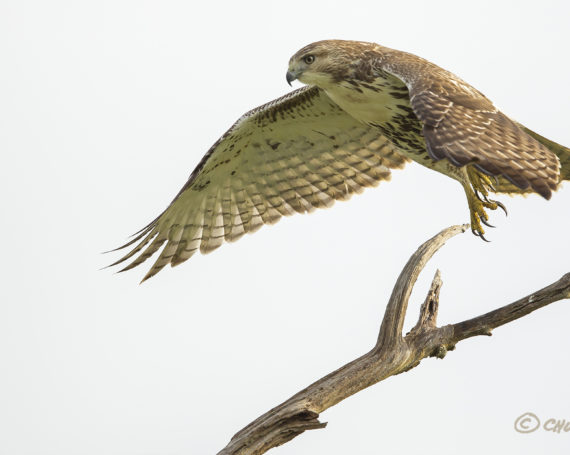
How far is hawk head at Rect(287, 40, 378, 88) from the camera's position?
834 cm

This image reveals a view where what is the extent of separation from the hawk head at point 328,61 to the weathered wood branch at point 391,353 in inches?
66.2

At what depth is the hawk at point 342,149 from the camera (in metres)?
6.68

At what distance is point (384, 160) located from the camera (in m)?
9.84

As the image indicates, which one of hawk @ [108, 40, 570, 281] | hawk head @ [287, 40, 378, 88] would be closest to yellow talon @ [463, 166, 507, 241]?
hawk @ [108, 40, 570, 281]

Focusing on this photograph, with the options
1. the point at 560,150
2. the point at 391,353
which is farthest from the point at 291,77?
the point at 391,353

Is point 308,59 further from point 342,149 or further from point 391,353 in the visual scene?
point 391,353

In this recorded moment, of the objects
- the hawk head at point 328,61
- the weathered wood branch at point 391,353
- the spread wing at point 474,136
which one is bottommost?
the weathered wood branch at point 391,353

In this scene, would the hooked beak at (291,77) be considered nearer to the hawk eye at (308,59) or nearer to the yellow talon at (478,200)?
the hawk eye at (308,59)

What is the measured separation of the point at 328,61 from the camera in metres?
8.43

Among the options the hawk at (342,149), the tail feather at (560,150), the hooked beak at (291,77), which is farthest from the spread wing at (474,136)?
the hooked beak at (291,77)

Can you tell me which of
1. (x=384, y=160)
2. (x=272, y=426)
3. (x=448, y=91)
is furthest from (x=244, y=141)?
(x=272, y=426)

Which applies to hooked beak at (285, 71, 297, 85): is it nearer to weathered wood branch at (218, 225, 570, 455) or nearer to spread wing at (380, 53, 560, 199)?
spread wing at (380, 53, 560, 199)

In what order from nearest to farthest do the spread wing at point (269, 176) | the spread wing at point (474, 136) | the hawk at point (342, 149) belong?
the spread wing at point (474, 136)
the hawk at point (342, 149)
the spread wing at point (269, 176)

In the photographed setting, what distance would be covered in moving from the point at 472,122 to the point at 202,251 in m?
3.70
